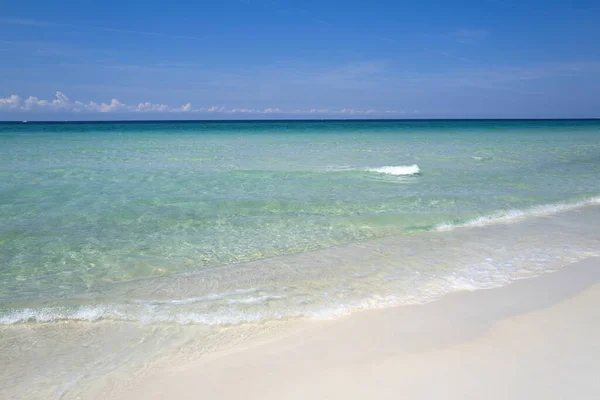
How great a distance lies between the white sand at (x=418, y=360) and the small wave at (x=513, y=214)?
12.3ft

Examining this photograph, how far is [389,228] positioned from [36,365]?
6123 mm

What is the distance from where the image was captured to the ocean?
4.12m

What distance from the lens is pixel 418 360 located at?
345cm

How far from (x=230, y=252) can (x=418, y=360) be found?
3925 millimetres

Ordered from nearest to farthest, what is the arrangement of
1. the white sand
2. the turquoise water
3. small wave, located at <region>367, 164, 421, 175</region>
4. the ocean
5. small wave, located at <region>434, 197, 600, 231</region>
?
1. the white sand
2. the ocean
3. the turquoise water
4. small wave, located at <region>434, 197, 600, 231</region>
5. small wave, located at <region>367, 164, 421, 175</region>

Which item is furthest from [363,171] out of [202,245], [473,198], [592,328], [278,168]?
[592,328]

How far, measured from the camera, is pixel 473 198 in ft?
35.5

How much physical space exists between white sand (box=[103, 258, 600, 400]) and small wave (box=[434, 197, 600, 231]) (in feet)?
12.3

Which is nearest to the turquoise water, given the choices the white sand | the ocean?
the ocean

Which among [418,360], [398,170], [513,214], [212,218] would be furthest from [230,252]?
[398,170]

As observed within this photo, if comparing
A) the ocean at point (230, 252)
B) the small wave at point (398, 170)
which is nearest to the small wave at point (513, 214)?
the ocean at point (230, 252)

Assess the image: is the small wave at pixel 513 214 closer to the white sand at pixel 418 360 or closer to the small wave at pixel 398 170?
the white sand at pixel 418 360

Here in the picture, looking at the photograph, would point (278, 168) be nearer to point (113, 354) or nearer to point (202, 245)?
point (202, 245)

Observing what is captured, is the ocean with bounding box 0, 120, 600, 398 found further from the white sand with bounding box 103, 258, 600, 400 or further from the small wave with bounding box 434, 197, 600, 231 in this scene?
the white sand with bounding box 103, 258, 600, 400
